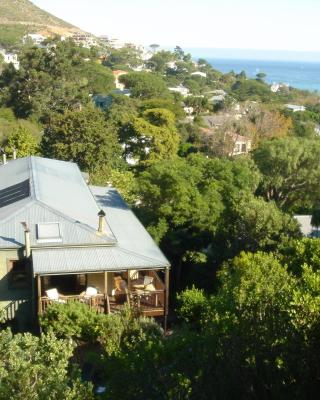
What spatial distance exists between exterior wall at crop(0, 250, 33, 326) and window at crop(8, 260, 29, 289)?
0.13 m

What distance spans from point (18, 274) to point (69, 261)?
213 cm

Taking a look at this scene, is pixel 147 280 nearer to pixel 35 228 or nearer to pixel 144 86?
pixel 35 228

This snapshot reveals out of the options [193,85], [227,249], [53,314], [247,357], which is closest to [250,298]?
[247,357]

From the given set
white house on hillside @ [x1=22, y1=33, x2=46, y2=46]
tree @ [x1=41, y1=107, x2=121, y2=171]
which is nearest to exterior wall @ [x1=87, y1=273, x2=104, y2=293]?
tree @ [x1=41, y1=107, x2=121, y2=171]

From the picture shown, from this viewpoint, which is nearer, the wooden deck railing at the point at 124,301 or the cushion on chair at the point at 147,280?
the wooden deck railing at the point at 124,301

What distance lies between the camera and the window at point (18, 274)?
56.3ft

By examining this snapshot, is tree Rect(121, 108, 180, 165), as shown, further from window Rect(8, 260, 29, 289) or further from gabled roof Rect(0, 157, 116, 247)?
window Rect(8, 260, 29, 289)

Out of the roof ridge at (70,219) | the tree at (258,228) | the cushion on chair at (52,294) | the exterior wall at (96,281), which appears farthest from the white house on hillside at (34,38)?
the cushion on chair at (52,294)

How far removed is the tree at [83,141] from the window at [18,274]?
18.2 m

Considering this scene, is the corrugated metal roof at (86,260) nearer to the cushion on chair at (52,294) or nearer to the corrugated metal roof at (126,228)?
the corrugated metal roof at (126,228)

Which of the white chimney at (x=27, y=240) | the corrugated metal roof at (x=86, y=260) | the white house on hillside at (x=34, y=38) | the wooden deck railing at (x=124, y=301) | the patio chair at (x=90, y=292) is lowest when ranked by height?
the wooden deck railing at (x=124, y=301)

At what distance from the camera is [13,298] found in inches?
680

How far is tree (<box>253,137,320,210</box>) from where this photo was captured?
3114cm

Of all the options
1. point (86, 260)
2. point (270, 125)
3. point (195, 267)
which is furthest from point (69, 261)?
point (270, 125)
